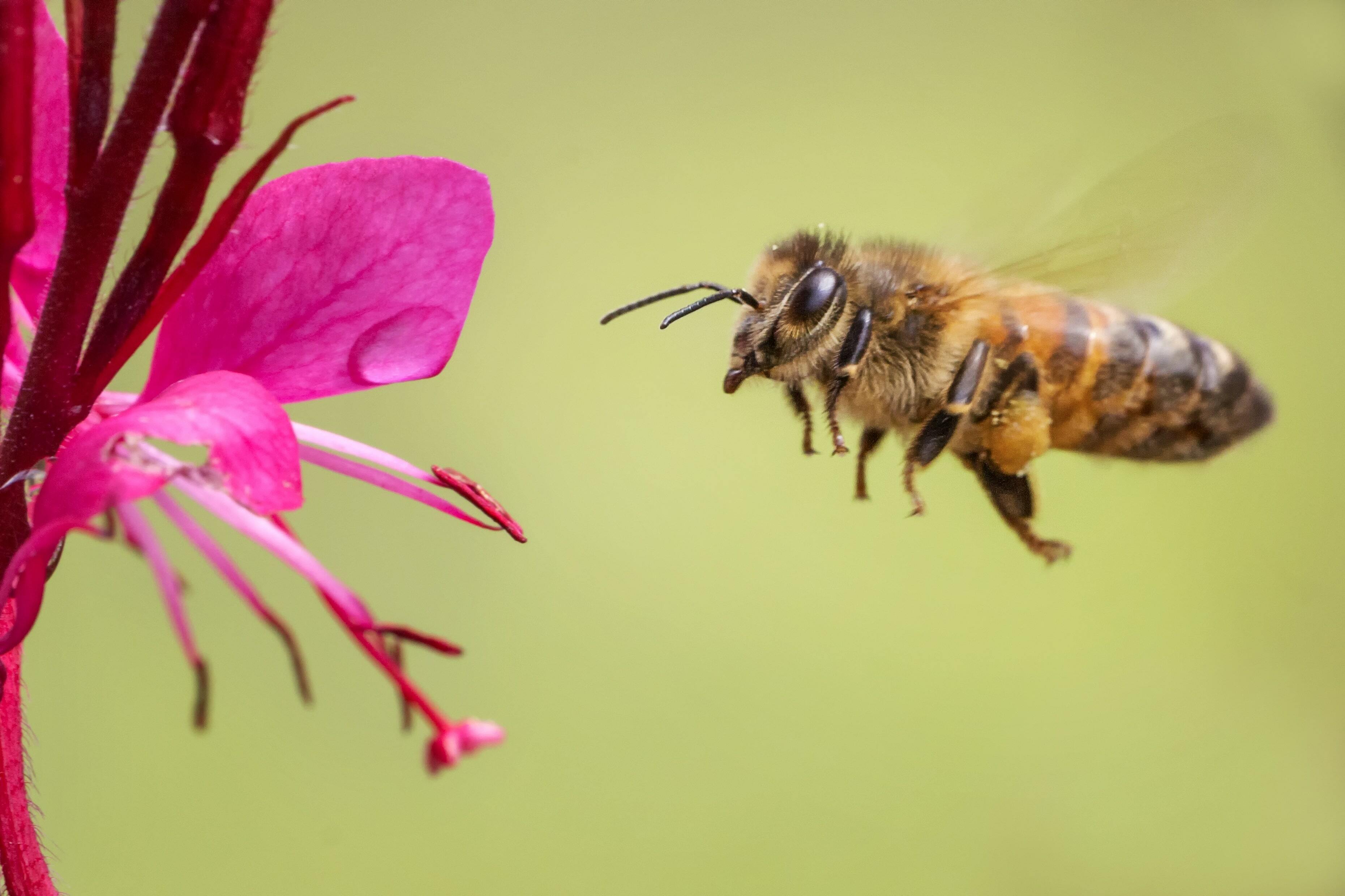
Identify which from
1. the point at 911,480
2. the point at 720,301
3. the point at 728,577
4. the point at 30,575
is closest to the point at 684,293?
the point at 720,301

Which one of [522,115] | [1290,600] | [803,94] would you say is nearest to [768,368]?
[522,115]

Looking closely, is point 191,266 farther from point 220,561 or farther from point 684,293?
point 684,293

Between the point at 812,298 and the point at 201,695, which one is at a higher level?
the point at 812,298

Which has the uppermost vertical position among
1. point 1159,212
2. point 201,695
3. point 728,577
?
point 1159,212

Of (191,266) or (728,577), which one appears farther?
(728,577)

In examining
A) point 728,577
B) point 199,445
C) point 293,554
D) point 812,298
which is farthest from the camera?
point 728,577

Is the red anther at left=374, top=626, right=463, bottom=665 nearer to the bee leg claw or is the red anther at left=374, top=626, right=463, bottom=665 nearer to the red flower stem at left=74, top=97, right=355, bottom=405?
the red flower stem at left=74, top=97, right=355, bottom=405

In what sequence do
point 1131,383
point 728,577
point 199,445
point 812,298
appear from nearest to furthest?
point 199,445, point 812,298, point 1131,383, point 728,577
